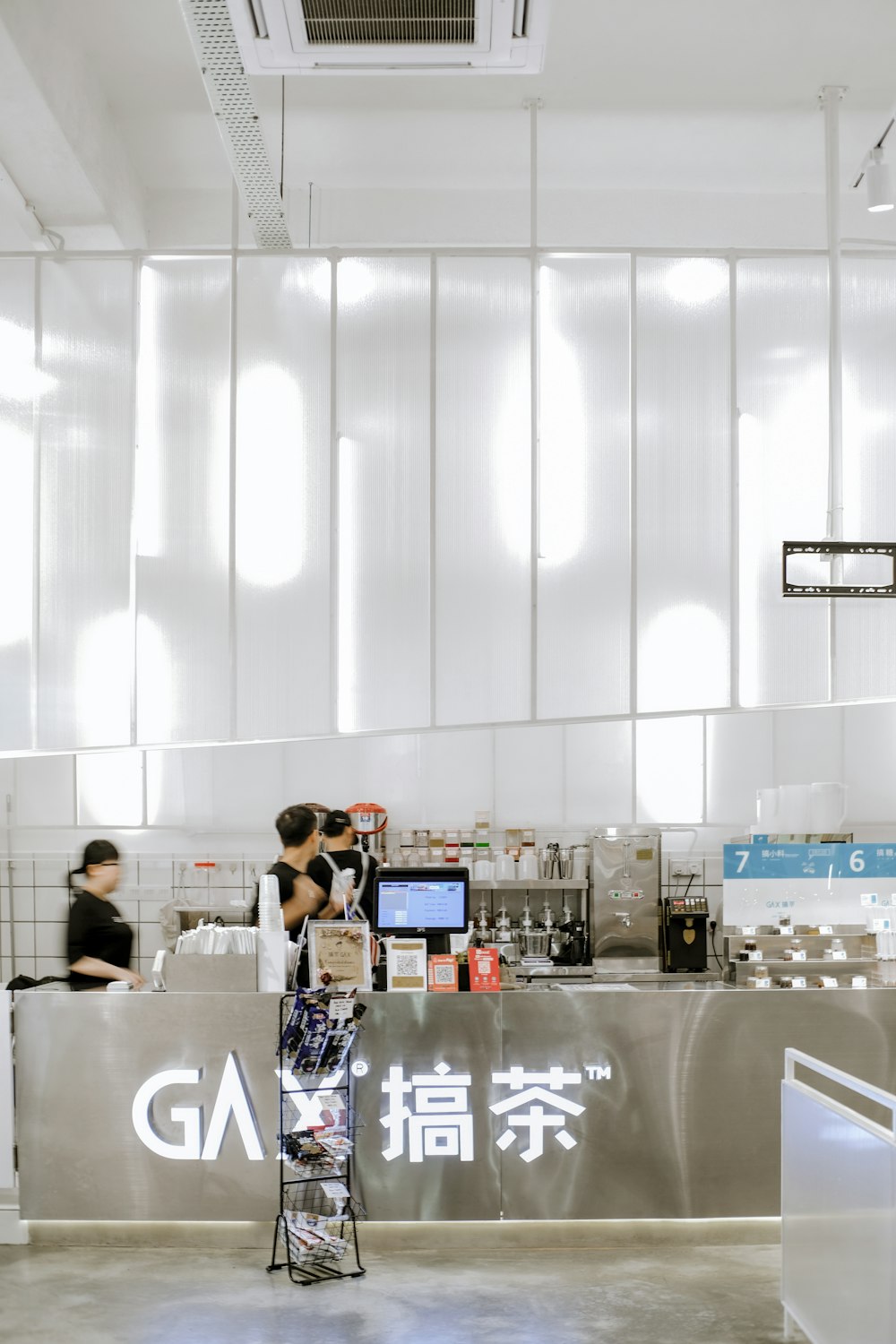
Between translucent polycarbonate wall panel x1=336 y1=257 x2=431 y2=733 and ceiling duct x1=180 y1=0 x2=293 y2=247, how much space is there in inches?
20.5

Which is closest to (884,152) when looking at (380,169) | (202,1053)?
(380,169)

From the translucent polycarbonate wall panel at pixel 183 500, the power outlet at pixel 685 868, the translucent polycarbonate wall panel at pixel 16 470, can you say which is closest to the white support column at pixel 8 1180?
the translucent polycarbonate wall panel at pixel 183 500

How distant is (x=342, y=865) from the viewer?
593 cm

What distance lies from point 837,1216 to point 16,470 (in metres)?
4.55

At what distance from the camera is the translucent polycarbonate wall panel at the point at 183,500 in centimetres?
579

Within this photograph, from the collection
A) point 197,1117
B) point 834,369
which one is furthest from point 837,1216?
point 834,369

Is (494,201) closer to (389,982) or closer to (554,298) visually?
(554,298)

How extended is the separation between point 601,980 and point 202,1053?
325 cm

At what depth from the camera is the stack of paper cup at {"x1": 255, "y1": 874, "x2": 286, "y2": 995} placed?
16.4 ft

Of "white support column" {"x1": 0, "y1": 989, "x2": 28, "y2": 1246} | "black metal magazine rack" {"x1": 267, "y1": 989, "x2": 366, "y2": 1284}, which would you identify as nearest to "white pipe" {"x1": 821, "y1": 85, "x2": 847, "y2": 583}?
"black metal magazine rack" {"x1": 267, "y1": 989, "x2": 366, "y2": 1284}

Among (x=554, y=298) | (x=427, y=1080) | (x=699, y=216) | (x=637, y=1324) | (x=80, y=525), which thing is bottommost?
(x=637, y=1324)

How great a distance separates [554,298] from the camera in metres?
5.88

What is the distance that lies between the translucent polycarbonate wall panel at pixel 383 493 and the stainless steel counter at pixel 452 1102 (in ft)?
4.87

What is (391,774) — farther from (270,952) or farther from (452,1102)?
(452,1102)
